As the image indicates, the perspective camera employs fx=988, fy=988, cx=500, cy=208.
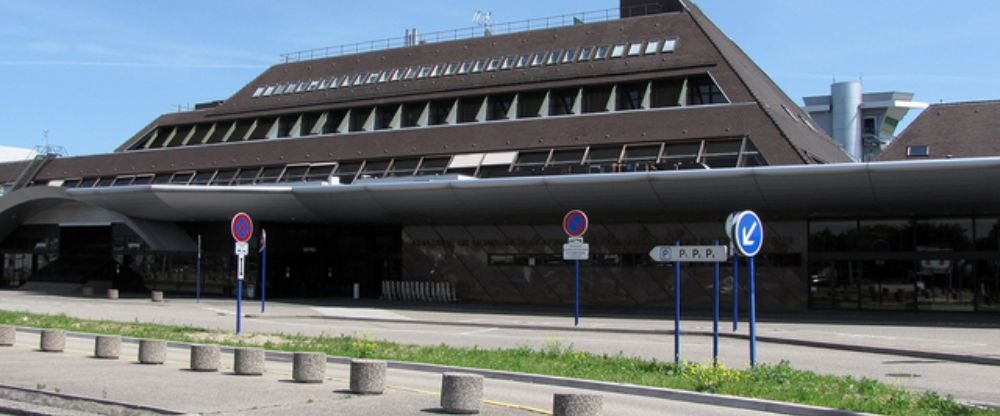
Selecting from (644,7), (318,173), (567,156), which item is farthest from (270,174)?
(644,7)

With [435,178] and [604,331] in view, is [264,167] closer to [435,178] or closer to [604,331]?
[435,178]

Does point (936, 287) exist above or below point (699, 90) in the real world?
below

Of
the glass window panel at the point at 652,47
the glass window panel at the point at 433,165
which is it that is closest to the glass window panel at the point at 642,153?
the glass window panel at the point at 652,47

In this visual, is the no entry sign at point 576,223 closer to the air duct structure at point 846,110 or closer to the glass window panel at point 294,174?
the glass window panel at point 294,174

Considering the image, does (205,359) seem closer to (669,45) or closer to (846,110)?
(669,45)

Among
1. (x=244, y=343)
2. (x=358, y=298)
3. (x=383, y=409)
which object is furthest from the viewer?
(x=358, y=298)

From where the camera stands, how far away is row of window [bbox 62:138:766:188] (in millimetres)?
35656

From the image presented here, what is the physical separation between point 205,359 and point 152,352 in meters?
1.50

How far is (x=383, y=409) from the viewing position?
11453 mm

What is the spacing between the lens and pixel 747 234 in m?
13.8

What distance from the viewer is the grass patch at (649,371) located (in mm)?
11484

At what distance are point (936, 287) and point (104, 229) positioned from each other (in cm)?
3849

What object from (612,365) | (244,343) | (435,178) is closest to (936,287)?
(435,178)

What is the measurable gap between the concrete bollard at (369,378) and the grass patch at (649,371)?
3.35 metres
